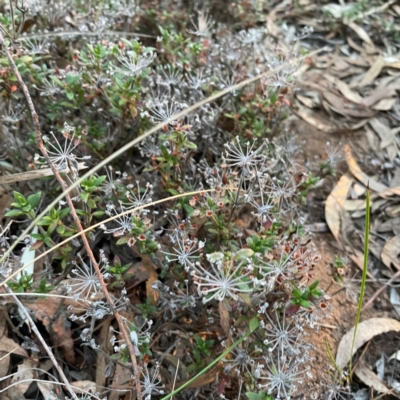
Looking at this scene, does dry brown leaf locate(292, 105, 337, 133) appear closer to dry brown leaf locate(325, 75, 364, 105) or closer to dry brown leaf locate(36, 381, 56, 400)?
dry brown leaf locate(325, 75, 364, 105)

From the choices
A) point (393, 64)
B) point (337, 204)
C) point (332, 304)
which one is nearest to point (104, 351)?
point (332, 304)

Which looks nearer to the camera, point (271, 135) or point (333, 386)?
point (333, 386)

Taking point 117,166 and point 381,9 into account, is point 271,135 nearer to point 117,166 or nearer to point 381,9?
point 117,166

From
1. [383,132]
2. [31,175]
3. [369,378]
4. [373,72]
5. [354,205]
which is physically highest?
[31,175]

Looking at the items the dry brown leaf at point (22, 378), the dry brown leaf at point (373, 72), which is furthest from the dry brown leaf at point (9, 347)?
the dry brown leaf at point (373, 72)

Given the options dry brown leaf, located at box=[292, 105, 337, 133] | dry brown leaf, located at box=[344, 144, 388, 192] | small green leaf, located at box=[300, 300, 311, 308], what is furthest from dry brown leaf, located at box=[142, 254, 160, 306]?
dry brown leaf, located at box=[292, 105, 337, 133]

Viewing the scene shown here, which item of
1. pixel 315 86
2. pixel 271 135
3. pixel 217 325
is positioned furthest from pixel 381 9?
pixel 217 325

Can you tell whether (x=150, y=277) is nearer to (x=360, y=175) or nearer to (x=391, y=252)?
→ (x=391, y=252)
